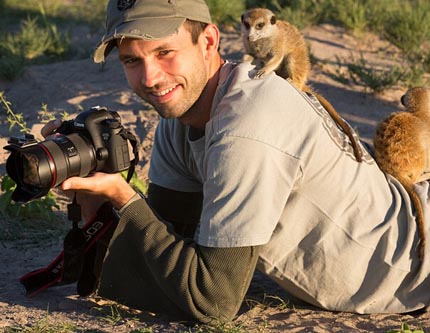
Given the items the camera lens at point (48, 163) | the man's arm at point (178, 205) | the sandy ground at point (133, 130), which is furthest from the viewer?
the man's arm at point (178, 205)

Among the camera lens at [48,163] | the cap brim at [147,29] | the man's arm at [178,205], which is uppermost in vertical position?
the cap brim at [147,29]

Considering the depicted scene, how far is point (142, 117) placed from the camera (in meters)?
6.20

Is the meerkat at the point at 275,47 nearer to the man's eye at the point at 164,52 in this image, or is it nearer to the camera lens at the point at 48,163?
the man's eye at the point at 164,52

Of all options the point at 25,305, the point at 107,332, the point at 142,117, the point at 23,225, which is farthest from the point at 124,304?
the point at 142,117

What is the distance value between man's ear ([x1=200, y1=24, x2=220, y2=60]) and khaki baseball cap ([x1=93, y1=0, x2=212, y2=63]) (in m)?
0.10

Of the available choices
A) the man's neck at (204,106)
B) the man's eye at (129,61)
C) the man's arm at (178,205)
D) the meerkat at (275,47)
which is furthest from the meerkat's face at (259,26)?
the man's eye at (129,61)

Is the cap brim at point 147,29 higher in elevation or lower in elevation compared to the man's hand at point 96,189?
higher

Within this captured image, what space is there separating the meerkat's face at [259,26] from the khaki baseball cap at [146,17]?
6.49ft

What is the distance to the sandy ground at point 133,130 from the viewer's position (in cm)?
330

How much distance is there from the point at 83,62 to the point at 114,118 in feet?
16.4

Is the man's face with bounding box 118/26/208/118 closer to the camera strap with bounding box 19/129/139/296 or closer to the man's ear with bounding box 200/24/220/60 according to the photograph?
the man's ear with bounding box 200/24/220/60

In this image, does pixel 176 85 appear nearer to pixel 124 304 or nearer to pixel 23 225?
pixel 124 304

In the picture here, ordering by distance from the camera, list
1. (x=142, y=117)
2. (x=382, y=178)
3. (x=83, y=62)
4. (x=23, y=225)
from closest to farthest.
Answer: (x=382, y=178)
(x=23, y=225)
(x=142, y=117)
(x=83, y=62)

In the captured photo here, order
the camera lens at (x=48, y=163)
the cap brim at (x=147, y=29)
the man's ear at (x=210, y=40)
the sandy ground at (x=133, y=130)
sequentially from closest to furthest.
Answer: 1. the camera lens at (x=48, y=163)
2. the cap brim at (x=147, y=29)
3. the man's ear at (x=210, y=40)
4. the sandy ground at (x=133, y=130)
